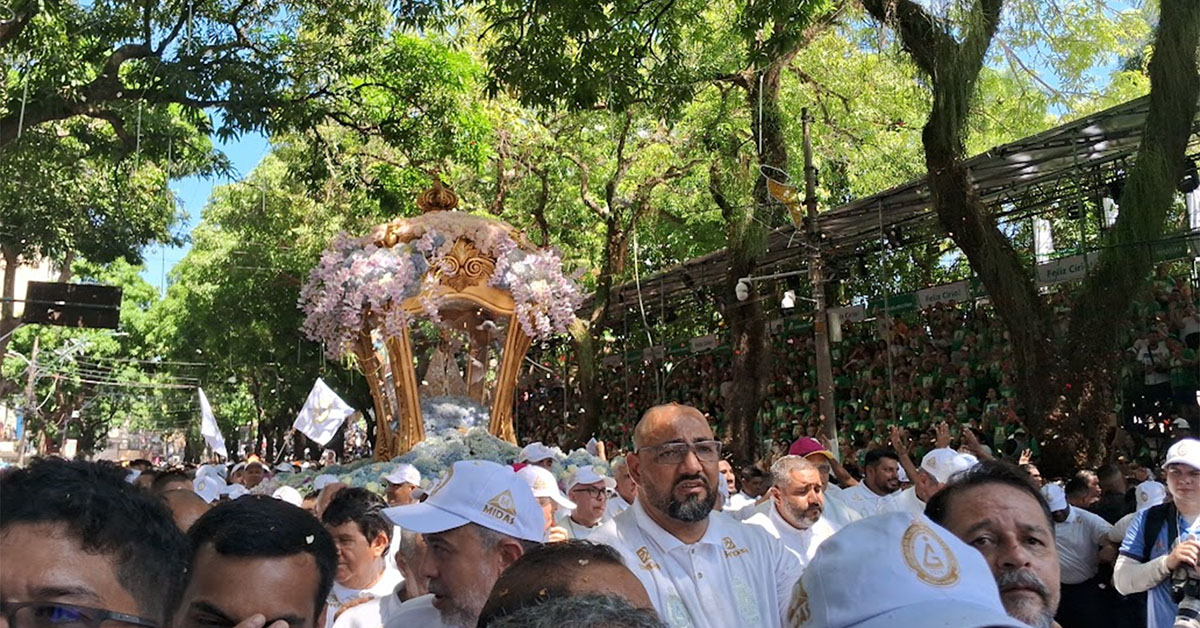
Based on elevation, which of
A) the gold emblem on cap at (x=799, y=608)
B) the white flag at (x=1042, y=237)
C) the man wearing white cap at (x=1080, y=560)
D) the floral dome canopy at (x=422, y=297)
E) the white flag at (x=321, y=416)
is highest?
the white flag at (x=1042, y=237)

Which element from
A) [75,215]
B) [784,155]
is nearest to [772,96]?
[784,155]

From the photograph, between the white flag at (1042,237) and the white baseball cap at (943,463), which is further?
the white flag at (1042,237)

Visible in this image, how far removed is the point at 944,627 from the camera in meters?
1.53

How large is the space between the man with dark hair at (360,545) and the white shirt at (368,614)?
1.95 ft

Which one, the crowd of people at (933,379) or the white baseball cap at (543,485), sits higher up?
the crowd of people at (933,379)

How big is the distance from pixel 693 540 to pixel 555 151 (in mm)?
18253

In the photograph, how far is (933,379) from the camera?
16312 mm

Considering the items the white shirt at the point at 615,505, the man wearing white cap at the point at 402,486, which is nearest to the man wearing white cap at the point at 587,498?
the white shirt at the point at 615,505

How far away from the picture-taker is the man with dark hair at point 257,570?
103 inches

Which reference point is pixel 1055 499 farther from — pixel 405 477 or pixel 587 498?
pixel 405 477

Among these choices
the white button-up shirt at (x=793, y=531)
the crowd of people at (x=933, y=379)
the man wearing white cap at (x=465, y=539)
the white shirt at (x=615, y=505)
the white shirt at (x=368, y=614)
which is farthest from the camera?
the crowd of people at (x=933, y=379)

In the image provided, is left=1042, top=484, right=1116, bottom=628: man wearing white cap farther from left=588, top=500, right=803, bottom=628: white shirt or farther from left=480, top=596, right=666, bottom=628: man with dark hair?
left=480, top=596, right=666, bottom=628: man with dark hair

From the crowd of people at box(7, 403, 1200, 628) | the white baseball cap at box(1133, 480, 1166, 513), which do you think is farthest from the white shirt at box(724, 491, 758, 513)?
the white baseball cap at box(1133, 480, 1166, 513)

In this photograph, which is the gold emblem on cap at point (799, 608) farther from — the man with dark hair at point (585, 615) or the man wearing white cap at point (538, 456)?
the man wearing white cap at point (538, 456)
